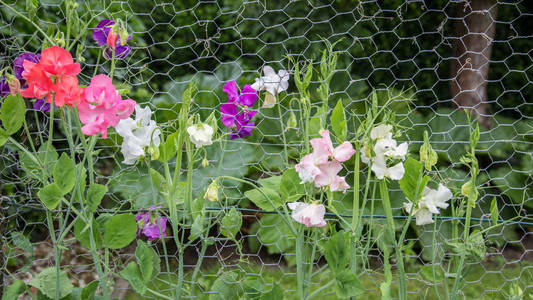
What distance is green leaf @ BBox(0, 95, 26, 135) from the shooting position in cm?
110

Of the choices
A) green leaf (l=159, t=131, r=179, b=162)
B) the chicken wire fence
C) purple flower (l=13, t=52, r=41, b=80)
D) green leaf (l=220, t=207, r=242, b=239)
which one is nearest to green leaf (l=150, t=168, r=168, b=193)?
green leaf (l=159, t=131, r=179, b=162)

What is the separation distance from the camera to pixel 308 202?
1146 mm

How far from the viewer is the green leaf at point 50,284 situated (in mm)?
1180

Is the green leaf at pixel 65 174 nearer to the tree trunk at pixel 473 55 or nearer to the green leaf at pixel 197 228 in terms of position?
the green leaf at pixel 197 228

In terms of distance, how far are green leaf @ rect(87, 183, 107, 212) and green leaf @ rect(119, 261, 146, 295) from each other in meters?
0.15

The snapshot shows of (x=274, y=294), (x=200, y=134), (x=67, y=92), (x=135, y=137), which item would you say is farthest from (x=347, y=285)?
(x=67, y=92)

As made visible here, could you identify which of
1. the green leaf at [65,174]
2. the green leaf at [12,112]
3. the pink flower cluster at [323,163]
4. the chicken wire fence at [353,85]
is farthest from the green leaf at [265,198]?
the chicken wire fence at [353,85]

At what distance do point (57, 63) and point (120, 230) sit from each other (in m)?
0.36

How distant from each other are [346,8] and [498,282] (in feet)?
5.56

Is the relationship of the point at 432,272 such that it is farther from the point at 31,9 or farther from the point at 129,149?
the point at 31,9

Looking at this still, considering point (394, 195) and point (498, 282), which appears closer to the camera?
point (498, 282)

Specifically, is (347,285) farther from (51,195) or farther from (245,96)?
(51,195)

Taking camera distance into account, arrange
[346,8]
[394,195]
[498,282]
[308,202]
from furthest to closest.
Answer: [346,8]
[394,195]
[498,282]
[308,202]

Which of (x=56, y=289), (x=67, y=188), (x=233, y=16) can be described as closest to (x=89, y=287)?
(x=56, y=289)
